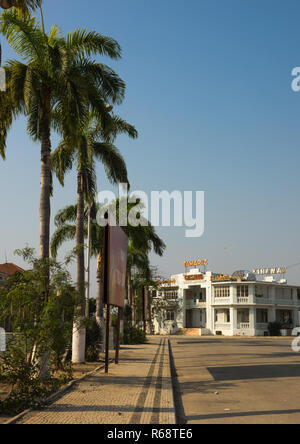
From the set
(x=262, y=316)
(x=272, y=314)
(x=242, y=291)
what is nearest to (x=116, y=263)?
(x=242, y=291)

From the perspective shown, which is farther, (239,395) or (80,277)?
(80,277)

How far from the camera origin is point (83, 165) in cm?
2105

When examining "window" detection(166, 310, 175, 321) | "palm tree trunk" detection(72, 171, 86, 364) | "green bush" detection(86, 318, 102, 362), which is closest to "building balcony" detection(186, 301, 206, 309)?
"window" detection(166, 310, 175, 321)

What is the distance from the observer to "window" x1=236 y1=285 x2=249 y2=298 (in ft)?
240

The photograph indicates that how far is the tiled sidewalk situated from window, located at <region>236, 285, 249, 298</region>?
60.5 metres

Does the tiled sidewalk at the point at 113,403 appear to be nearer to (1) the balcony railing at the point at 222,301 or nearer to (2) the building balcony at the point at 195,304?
(1) the balcony railing at the point at 222,301

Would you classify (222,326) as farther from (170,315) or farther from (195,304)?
(170,315)

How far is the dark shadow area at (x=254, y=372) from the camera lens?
610 inches

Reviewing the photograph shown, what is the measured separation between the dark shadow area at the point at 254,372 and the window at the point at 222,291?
54460 millimetres

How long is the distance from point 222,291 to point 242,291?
2961mm

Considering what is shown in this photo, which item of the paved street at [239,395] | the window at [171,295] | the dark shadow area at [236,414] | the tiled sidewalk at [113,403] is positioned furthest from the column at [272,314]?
the dark shadow area at [236,414]

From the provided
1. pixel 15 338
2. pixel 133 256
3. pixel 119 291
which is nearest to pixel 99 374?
pixel 119 291
